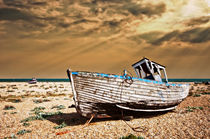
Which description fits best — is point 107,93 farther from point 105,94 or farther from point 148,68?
point 148,68

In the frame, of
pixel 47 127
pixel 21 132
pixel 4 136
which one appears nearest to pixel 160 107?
pixel 47 127

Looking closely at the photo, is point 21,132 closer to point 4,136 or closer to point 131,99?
point 4,136

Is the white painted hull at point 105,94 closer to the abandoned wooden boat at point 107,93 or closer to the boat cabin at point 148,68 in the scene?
the abandoned wooden boat at point 107,93

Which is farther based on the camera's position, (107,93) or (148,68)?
(148,68)

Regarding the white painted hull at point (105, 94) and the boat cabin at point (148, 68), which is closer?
the white painted hull at point (105, 94)

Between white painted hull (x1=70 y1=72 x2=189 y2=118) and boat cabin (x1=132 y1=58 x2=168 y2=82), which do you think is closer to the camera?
white painted hull (x1=70 y1=72 x2=189 y2=118)

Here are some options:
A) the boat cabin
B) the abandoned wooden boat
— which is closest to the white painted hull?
the abandoned wooden boat

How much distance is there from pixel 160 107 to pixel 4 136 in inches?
455

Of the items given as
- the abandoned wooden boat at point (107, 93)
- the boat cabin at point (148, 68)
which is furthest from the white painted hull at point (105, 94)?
the boat cabin at point (148, 68)

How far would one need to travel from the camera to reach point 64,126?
10109mm

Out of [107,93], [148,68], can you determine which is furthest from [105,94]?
[148,68]

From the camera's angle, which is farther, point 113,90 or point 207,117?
point 207,117

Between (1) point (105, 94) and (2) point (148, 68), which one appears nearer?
(1) point (105, 94)

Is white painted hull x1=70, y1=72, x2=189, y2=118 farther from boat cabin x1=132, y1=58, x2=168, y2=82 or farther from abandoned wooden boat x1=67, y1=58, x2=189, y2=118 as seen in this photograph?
boat cabin x1=132, y1=58, x2=168, y2=82
